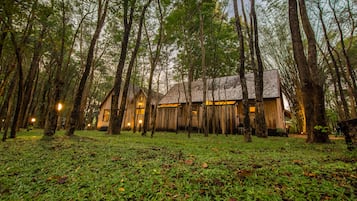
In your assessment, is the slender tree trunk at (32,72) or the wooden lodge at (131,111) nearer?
the slender tree trunk at (32,72)

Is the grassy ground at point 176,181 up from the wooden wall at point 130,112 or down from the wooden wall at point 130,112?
down

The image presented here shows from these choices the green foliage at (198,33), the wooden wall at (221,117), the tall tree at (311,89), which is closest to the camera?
the tall tree at (311,89)

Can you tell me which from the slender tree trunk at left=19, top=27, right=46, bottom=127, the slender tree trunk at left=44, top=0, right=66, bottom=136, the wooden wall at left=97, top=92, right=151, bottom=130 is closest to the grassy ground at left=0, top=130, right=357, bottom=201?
the slender tree trunk at left=44, top=0, right=66, bottom=136

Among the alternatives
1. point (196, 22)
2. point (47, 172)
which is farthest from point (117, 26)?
point (47, 172)

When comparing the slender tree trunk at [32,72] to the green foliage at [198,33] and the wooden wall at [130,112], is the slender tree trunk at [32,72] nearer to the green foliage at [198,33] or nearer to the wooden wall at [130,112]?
the green foliage at [198,33]

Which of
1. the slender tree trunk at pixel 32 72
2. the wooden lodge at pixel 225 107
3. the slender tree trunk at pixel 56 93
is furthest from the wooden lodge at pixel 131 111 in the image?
the slender tree trunk at pixel 56 93

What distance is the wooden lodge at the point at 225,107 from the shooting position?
41.3 ft

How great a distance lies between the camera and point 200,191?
68.6 inches

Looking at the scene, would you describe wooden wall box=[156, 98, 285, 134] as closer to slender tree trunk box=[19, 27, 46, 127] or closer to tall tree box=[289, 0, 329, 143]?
tall tree box=[289, 0, 329, 143]

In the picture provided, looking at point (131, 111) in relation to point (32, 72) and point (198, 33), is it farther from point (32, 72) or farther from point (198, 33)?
point (198, 33)

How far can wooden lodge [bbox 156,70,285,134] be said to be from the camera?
41.3 feet

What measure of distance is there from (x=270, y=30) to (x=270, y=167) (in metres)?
16.4

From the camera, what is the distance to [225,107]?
14102 millimetres

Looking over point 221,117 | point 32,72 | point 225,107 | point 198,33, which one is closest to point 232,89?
point 225,107
